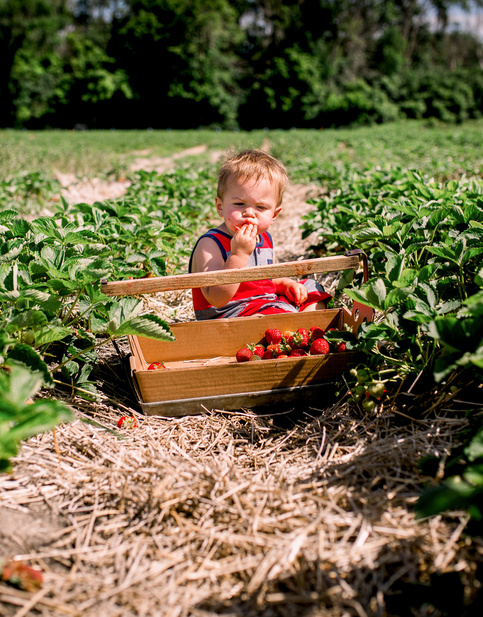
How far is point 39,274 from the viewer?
1980 millimetres

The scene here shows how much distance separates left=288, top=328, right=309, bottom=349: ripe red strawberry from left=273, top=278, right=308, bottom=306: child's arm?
0.40 m

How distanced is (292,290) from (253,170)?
707mm

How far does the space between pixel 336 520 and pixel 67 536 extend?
739mm

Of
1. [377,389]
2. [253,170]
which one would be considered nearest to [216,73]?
[253,170]

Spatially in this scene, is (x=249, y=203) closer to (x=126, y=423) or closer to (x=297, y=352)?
(x=297, y=352)

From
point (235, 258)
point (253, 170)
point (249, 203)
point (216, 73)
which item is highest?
point (216, 73)

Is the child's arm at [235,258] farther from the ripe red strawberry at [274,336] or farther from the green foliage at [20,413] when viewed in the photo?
the green foliage at [20,413]

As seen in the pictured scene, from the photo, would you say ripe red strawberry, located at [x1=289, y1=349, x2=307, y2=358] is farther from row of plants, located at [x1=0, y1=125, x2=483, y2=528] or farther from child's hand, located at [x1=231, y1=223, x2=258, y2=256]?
child's hand, located at [x1=231, y1=223, x2=258, y2=256]

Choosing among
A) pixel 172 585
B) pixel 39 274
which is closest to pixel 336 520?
pixel 172 585

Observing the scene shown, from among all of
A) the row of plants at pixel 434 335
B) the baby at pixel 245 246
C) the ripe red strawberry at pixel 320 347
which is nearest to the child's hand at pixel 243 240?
the baby at pixel 245 246

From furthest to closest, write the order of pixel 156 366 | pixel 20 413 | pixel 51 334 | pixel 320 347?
1. pixel 156 366
2. pixel 320 347
3. pixel 51 334
4. pixel 20 413

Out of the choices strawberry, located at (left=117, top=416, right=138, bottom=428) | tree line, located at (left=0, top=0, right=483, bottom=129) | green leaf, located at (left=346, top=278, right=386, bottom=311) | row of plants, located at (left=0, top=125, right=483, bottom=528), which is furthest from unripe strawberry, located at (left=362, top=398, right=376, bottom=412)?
tree line, located at (left=0, top=0, right=483, bottom=129)

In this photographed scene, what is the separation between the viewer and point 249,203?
263cm

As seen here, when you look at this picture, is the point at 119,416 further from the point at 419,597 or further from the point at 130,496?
the point at 419,597
